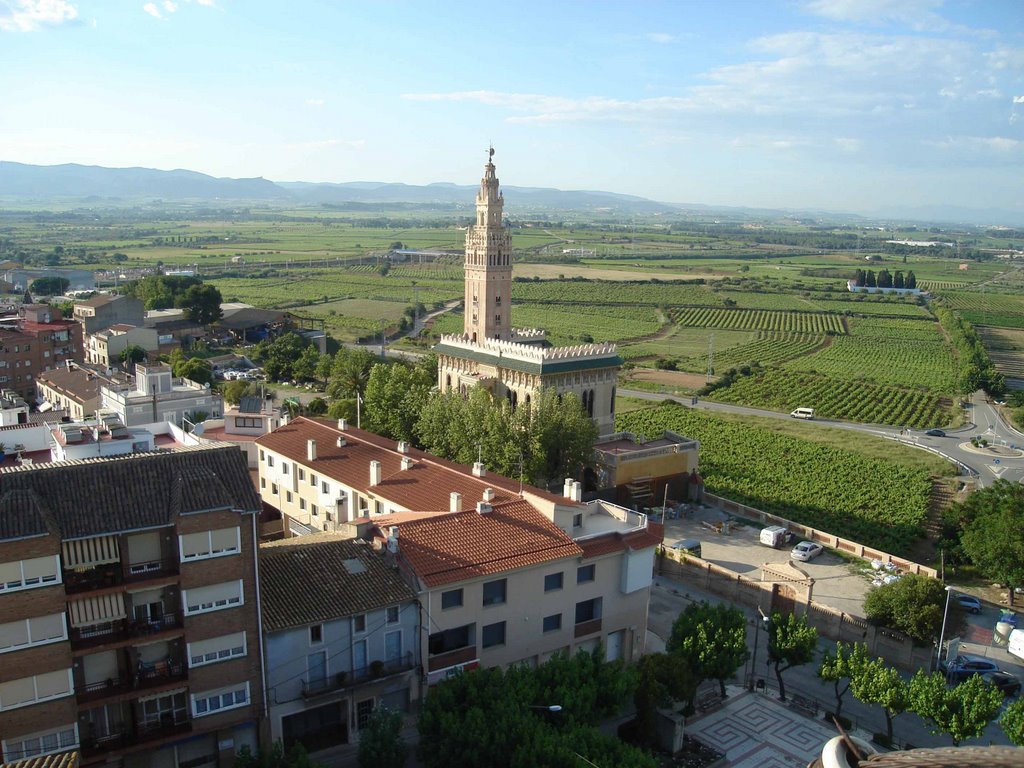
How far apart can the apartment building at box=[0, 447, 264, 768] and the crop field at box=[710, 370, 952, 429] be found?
61858 millimetres

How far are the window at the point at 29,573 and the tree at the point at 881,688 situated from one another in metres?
19.1

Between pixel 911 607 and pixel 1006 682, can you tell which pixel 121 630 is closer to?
pixel 911 607

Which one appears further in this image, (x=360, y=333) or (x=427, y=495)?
(x=360, y=333)

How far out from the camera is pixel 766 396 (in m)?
77.7

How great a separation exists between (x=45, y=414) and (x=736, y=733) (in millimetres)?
36040

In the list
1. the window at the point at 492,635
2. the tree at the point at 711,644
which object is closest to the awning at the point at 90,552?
the window at the point at 492,635

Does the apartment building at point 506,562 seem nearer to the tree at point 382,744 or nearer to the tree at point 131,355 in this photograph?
the tree at point 382,744

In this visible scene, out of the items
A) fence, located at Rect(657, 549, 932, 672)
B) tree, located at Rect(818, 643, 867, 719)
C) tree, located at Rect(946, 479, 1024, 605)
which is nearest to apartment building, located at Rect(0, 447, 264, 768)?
tree, located at Rect(818, 643, 867, 719)

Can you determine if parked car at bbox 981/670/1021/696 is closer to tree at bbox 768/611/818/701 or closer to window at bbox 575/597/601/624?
tree at bbox 768/611/818/701

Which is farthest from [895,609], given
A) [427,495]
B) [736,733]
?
[427,495]

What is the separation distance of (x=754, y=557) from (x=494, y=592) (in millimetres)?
18281

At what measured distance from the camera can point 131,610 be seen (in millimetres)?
17609

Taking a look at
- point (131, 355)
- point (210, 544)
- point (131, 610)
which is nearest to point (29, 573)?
point (131, 610)

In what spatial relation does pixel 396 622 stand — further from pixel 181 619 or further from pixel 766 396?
pixel 766 396
